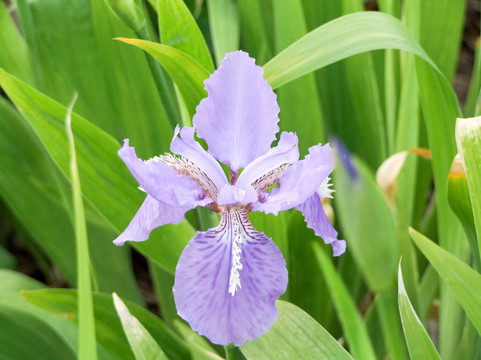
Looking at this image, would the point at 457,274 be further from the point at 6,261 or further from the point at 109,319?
the point at 6,261

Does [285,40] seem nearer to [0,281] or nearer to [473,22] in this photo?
[0,281]

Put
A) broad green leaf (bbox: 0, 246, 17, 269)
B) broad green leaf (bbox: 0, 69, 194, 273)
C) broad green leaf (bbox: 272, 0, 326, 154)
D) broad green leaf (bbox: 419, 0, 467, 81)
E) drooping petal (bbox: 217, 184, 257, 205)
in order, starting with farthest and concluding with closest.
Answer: broad green leaf (bbox: 0, 246, 17, 269)
broad green leaf (bbox: 419, 0, 467, 81)
broad green leaf (bbox: 272, 0, 326, 154)
broad green leaf (bbox: 0, 69, 194, 273)
drooping petal (bbox: 217, 184, 257, 205)

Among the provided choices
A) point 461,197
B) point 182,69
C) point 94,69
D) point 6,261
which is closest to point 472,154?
point 461,197

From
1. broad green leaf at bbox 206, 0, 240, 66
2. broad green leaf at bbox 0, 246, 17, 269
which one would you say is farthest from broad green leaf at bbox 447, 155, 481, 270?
broad green leaf at bbox 0, 246, 17, 269

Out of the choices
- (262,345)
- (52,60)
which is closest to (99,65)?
(52,60)

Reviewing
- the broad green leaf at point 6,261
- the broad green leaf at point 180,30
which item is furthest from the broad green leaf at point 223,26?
the broad green leaf at point 6,261

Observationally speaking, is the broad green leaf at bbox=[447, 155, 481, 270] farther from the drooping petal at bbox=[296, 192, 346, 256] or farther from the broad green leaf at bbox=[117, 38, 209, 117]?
the broad green leaf at bbox=[117, 38, 209, 117]

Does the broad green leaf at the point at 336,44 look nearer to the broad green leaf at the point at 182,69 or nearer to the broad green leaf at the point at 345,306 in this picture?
the broad green leaf at the point at 182,69
